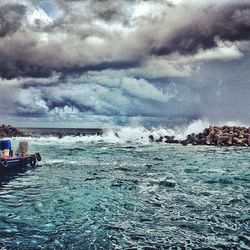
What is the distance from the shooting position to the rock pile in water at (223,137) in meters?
53.1

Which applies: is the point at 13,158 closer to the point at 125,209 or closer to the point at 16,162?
the point at 16,162

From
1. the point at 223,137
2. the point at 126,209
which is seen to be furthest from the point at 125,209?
the point at 223,137

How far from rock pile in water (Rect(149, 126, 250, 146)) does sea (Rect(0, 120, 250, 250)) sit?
26217 mm

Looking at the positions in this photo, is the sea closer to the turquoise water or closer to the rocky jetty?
the turquoise water

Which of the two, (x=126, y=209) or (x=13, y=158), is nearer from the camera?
(x=126, y=209)

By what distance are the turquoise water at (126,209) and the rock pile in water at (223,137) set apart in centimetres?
2737

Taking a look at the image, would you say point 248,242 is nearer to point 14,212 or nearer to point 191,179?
point 14,212

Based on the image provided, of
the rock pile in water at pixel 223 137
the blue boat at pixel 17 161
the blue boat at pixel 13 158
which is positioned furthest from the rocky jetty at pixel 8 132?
the blue boat at pixel 17 161

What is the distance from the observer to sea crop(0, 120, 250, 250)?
1135 centimetres

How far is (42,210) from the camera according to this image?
49.4 ft

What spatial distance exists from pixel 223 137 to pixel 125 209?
4121 centimetres

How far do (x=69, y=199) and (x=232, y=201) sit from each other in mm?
7126

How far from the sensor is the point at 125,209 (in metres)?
15.4

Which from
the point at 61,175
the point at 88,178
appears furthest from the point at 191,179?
the point at 61,175
